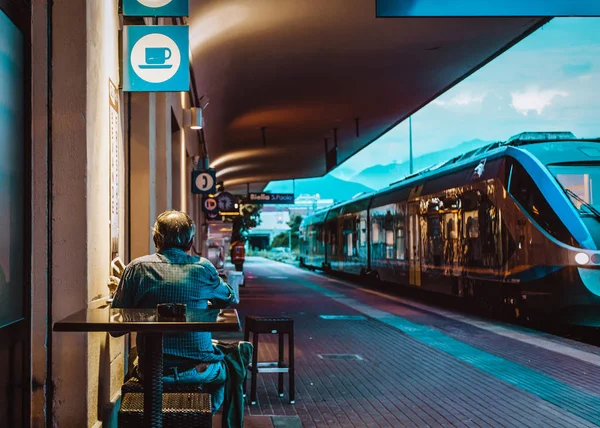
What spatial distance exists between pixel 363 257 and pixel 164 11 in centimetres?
1886

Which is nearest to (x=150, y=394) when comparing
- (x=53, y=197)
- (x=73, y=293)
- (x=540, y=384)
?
(x=73, y=293)

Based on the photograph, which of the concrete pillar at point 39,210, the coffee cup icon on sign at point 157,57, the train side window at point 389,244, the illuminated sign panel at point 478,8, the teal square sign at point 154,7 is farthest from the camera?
the train side window at point 389,244

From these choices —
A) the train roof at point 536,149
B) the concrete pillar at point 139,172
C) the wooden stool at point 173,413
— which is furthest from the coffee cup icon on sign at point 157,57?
the train roof at point 536,149

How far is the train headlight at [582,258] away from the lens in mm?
10526

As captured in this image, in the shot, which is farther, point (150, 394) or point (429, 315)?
point (429, 315)

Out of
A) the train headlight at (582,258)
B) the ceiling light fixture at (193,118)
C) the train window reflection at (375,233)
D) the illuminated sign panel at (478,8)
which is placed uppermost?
the illuminated sign panel at (478,8)

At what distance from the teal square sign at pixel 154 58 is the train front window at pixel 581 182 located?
273 inches

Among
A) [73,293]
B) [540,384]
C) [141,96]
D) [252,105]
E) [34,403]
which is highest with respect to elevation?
[252,105]

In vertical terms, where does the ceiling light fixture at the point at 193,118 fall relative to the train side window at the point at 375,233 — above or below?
above

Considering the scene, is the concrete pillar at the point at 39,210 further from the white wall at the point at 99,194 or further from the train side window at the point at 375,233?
the train side window at the point at 375,233

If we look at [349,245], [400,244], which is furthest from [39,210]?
[349,245]

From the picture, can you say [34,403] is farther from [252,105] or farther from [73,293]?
[252,105]

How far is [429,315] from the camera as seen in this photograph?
45.1 ft

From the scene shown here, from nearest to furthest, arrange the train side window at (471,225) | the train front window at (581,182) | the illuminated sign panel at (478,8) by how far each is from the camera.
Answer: the illuminated sign panel at (478,8) < the train front window at (581,182) < the train side window at (471,225)
